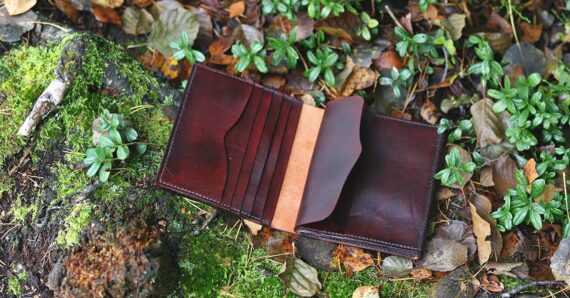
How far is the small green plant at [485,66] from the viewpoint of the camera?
2.74m

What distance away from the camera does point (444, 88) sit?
9.79 ft

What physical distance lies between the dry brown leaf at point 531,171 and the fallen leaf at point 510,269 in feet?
1.28

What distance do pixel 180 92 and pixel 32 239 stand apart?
3.12 feet

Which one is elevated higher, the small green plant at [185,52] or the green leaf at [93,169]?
the small green plant at [185,52]

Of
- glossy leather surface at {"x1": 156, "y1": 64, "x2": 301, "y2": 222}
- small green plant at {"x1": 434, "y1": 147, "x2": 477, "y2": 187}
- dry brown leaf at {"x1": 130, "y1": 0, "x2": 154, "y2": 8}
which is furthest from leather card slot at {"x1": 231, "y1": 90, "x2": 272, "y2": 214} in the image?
dry brown leaf at {"x1": 130, "y1": 0, "x2": 154, "y2": 8}

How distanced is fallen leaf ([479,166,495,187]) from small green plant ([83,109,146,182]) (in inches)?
64.4

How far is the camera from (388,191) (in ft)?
8.21

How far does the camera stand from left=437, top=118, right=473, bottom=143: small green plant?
264cm

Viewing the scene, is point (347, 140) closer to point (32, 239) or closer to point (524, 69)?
point (524, 69)

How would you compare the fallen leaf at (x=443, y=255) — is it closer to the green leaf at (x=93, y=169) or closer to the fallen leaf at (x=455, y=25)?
the fallen leaf at (x=455, y=25)

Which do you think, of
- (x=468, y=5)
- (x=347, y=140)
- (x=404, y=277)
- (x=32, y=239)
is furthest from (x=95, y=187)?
(x=468, y=5)

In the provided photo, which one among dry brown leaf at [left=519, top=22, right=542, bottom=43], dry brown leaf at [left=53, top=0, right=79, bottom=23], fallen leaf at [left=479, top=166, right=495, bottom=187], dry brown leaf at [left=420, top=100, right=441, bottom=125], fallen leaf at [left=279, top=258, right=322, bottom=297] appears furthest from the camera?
dry brown leaf at [left=519, top=22, right=542, bottom=43]

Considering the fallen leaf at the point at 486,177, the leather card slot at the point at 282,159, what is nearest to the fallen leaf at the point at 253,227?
the leather card slot at the point at 282,159

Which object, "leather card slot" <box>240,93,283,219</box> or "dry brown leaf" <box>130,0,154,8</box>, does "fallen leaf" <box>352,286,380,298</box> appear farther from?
"dry brown leaf" <box>130,0,154,8</box>
